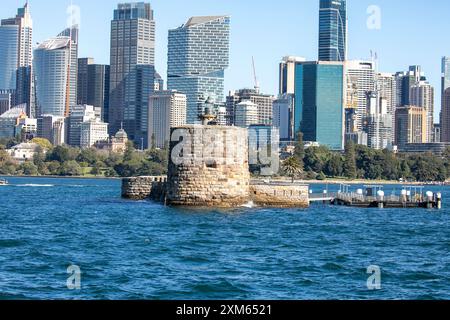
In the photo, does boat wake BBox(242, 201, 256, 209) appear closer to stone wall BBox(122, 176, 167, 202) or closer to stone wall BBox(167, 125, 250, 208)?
stone wall BBox(167, 125, 250, 208)

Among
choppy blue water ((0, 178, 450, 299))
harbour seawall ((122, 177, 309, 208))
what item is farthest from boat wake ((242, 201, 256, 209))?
choppy blue water ((0, 178, 450, 299))

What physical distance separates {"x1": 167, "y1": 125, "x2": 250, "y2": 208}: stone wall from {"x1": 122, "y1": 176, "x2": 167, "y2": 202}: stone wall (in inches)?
333

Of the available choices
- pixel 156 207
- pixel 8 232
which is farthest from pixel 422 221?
pixel 8 232

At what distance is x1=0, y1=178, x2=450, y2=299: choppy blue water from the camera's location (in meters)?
25.4

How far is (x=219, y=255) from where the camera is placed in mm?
34219

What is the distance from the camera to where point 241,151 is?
5747 centimetres

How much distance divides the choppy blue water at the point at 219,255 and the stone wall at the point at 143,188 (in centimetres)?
691

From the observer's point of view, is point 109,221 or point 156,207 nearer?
point 109,221

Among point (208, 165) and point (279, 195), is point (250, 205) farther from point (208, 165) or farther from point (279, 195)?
point (208, 165)

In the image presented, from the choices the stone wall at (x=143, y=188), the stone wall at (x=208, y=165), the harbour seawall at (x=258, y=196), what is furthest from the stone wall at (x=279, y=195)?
the stone wall at (x=143, y=188)

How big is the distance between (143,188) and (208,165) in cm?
1684
